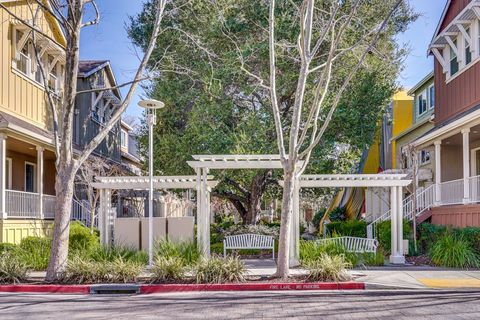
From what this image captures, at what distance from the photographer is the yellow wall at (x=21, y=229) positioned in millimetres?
14633

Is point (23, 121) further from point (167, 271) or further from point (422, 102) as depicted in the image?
point (422, 102)

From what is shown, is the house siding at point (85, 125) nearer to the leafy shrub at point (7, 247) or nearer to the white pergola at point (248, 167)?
the white pergola at point (248, 167)

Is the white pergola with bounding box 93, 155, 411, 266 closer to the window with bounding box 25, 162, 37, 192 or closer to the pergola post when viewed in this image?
the pergola post

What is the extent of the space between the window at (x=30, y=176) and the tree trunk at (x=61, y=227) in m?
8.31

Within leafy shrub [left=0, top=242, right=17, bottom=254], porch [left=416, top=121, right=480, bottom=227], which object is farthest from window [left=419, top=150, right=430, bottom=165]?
leafy shrub [left=0, top=242, right=17, bottom=254]

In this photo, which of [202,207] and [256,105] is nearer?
[202,207]

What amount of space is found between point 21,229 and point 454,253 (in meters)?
13.2

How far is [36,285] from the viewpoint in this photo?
11.0 meters

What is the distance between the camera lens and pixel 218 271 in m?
11.2

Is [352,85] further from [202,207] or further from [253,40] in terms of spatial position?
[202,207]

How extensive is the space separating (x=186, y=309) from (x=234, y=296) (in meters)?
1.55

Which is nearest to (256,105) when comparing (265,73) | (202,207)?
(265,73)

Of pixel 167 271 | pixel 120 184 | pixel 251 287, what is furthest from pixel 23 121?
pixel 251 287

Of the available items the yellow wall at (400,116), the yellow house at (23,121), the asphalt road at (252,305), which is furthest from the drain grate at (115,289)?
the yellow wall at (400,116)
